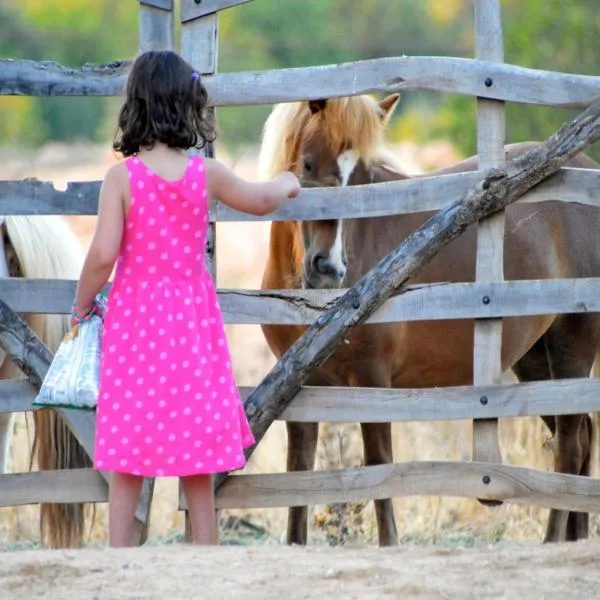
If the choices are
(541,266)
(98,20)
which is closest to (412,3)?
(98,20)

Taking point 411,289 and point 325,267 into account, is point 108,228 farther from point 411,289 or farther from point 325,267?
point 325,267

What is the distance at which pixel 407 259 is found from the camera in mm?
4230

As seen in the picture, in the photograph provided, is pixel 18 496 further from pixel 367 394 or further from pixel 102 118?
pixel 102 118

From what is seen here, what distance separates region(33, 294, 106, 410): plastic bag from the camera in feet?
11.9

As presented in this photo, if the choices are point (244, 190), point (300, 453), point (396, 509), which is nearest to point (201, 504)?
point (244, 190)

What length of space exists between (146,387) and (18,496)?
44.3 inches

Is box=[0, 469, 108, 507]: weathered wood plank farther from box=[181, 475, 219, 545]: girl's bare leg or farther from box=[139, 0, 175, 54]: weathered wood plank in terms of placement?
box=[139, 0, 175, 54]: weathered wood plank

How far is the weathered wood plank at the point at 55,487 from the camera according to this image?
14.3 feet

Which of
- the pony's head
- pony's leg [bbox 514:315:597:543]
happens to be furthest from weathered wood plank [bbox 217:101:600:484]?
pony's leg [bbox 514:315:597:543]

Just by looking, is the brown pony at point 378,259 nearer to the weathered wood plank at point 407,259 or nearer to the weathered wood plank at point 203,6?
the weathered wood plank at point 407,259

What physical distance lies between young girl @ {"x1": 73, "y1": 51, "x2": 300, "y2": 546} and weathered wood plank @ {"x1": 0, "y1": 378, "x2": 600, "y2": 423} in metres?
0.74

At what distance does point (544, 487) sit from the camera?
13.9ft

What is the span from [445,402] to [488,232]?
65cm

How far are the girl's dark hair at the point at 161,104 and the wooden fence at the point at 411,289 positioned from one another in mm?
739
